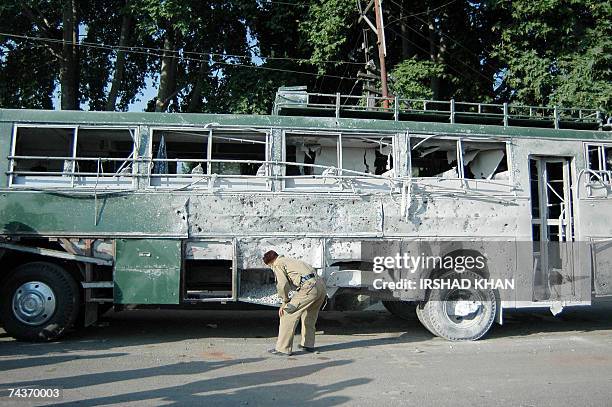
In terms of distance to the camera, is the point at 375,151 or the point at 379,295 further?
the point at 375,151

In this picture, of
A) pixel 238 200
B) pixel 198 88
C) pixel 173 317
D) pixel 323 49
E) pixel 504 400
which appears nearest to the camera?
pixel 504 400

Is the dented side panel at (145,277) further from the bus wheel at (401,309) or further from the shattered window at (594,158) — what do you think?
the shattered window at (594,158)

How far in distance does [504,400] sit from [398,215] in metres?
3.30

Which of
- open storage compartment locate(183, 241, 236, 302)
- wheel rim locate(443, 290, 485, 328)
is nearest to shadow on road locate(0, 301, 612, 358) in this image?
wheel rim locate(443, 290, 485, 328)

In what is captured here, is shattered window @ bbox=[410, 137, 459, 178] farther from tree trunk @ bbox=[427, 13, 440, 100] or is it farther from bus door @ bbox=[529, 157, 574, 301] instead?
tree trunk @ bbox=[427, 13, 440, 100]

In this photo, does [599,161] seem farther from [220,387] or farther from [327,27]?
[327,27]

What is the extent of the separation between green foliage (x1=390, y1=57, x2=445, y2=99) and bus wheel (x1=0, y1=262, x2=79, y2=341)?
10.4 metres

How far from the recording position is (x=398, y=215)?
322 inches

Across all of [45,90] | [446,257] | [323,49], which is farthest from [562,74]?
[45,90]

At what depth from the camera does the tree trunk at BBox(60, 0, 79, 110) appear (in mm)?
16594

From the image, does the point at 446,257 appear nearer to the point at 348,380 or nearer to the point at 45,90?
the point at 348,380

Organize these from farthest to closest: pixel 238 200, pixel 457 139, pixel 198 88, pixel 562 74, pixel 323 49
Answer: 1. pixel 198 88
2. pixel 323 49
3. pixel 562 74
4. pixel 457 139
5. pixel 238 200

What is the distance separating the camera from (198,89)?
687 inches

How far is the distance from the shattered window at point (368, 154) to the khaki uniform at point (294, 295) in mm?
1944
